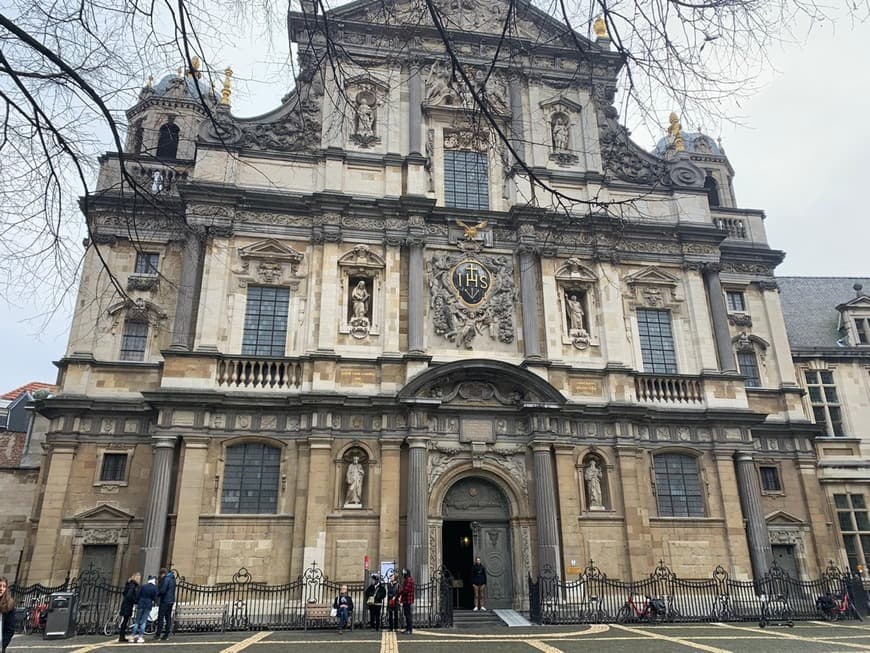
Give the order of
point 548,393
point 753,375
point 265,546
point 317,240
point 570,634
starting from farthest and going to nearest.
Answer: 1. point 753,375
2. point 317,240
3. point 548,393
4. point 265,546
5. point 570,634

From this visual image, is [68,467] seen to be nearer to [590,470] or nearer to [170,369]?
[170,369]

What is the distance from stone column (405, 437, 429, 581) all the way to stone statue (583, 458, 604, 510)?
482 centimetres

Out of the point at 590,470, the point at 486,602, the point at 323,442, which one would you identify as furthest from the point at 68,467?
→ the point at 590,470

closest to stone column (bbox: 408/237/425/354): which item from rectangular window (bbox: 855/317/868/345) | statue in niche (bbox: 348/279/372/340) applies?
statue in niche (bbox: 348/279/372/340)

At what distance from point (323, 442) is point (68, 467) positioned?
22.8 feet

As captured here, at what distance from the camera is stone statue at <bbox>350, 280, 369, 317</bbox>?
19.7 meters

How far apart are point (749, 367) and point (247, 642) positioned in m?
19.1

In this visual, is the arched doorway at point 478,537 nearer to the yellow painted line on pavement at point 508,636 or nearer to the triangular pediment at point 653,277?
the yellow painted line on pavement at point 508,636

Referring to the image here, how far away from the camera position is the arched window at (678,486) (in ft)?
63.8

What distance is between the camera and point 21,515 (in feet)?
69.1

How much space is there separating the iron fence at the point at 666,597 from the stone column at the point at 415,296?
728 centimetres

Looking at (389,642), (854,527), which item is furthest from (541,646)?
(854,527)

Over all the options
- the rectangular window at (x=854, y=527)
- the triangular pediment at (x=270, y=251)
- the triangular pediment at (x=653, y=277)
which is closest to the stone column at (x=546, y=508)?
the triangular pediment at (x=653, y=277)

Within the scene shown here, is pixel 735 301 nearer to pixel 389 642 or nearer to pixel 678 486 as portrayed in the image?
pixel 678 486
